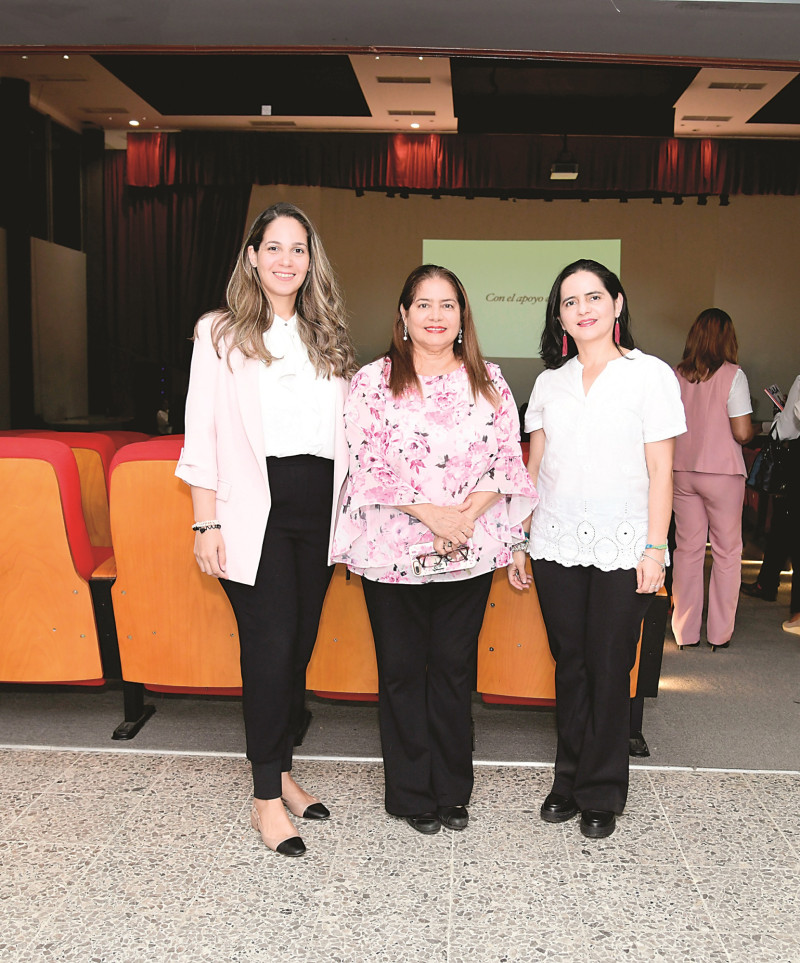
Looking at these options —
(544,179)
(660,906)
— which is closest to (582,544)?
(660,906)

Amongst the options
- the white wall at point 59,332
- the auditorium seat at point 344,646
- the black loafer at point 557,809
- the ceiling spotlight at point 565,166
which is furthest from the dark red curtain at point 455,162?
the black loafer at point 557,809

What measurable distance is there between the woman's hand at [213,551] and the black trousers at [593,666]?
870mm

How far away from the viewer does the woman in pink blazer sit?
2.21 metres

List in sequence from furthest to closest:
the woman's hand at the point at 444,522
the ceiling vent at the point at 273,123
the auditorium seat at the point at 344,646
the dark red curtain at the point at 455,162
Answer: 1. the dark red curtain at the point at 455,162
2. the ceiling vent at the point at 273,123
3. the auditorium seat at the point at 344,646
4. the woman's hand at the point at 444,522

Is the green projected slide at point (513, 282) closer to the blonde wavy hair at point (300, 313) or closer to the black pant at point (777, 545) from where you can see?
the black pant at point (777, 545)

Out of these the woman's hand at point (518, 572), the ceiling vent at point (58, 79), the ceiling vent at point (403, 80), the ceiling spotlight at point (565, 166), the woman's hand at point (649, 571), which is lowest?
the woman's hand at point (518, 572)

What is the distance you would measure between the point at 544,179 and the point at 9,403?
6.13 metres

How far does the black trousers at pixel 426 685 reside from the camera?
2.34 meters

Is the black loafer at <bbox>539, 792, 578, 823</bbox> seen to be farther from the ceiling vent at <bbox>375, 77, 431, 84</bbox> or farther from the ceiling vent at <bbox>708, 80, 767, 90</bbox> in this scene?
the ceiling vent at <bbox>708, 80, 767, 90</bbox>

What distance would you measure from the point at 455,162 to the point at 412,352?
7.91 metres

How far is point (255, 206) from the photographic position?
988 cm

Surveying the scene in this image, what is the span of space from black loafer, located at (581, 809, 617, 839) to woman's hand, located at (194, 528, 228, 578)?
47.6 inches

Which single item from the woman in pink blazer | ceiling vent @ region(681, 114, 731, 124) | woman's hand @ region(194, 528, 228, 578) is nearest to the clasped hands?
the woman in pink blazer

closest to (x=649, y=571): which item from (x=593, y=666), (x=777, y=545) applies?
(x=593, y=666)
